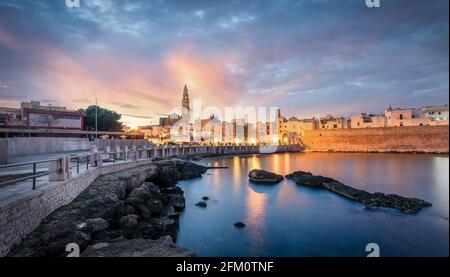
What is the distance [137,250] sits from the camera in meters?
5.46

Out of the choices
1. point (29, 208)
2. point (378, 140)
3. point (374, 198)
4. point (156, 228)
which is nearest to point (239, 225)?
point (156, 228)

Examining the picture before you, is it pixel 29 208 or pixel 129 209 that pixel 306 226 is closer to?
pixel 129 209

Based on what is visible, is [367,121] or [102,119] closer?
[102,119]

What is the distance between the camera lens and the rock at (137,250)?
526cm

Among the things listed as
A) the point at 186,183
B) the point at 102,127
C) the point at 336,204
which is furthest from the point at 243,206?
the point at 102,127

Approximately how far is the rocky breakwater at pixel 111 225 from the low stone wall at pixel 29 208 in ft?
0.60

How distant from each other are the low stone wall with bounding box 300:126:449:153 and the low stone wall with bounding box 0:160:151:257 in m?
58.2

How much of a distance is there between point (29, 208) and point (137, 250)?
3.02 meters

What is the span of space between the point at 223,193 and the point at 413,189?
44.5 feet

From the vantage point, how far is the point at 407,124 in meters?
64.0

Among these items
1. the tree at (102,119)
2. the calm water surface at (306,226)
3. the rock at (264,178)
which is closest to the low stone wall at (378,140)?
the rock at (264,178)
